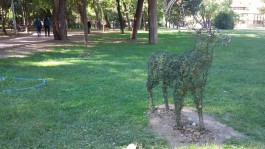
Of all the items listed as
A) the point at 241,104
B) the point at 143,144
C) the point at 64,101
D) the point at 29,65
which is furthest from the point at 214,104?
the point at 29,65

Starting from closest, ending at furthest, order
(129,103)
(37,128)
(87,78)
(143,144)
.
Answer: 1. (143,144)
2. (37,128)
3. (129,103)
4. (87,78)

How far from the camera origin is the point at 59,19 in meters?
22.1

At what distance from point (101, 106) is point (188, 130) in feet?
6.53

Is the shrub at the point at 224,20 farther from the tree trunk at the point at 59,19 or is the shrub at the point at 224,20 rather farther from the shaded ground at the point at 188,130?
the shaded ground at the point at 188,130

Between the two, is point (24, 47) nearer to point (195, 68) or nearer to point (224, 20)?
point (195, 68)

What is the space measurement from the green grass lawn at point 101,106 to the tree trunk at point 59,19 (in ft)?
37.4

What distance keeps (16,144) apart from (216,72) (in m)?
7.30

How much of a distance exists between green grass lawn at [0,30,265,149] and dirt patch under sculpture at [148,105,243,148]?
6.5 inches

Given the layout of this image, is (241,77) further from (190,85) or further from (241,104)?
(190,85)

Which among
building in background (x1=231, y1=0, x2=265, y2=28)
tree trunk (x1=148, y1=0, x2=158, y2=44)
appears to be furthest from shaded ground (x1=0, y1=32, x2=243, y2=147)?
building in background (x1=231, y1=0, x2=265, y2=28)

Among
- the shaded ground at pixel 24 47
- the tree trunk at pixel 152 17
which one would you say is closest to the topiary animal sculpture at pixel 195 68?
the shaded ground at pixel 24 47

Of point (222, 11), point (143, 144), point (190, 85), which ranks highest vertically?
point (222, 11)

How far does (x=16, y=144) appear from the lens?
4.63m

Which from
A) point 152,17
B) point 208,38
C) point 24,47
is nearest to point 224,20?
point 152,17
